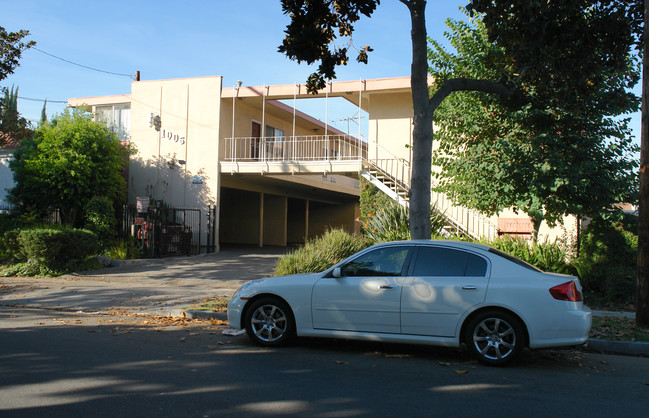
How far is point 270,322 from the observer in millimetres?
6938

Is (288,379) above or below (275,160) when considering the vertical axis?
below

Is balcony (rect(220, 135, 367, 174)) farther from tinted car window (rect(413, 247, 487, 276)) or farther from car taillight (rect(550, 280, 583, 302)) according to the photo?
car taillight (rect(550, 280, 583, 302))

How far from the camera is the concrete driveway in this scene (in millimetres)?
10531

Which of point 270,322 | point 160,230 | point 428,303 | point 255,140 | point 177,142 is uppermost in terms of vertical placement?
point 255,140

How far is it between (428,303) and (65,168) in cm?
1631

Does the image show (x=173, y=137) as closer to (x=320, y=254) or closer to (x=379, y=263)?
(x=320, y=254)

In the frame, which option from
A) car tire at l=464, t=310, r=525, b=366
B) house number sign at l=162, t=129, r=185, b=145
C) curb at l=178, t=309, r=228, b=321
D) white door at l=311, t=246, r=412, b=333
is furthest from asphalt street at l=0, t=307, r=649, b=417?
house number sign at l=162, t=129, r=185, b=145

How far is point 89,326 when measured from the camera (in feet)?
27.4

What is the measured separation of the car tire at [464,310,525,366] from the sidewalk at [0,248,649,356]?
207 centimetres

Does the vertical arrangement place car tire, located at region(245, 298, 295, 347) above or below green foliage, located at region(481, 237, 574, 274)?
below

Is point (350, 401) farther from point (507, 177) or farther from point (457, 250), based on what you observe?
point (507, 177)

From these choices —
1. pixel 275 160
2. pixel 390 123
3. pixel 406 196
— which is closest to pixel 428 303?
pixel 406 196

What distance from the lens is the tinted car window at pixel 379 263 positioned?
6.61 m

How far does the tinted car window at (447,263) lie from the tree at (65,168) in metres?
15.6
